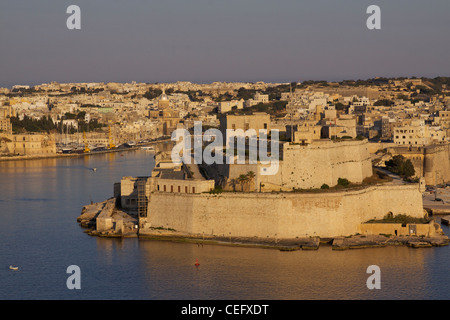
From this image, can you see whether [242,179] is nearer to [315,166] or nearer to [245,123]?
[315,166]

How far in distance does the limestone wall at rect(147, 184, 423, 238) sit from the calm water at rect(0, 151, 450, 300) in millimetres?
599

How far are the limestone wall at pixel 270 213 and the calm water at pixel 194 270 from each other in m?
0.60

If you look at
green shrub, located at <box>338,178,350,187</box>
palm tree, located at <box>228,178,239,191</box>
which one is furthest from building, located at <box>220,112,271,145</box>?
palm tree, located at <box>228,178,239,191</box>

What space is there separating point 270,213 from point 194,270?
2.26 m

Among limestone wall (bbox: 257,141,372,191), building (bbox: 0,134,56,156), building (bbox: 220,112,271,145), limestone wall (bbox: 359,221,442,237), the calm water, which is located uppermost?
building (bbox: 220,112,271,145)

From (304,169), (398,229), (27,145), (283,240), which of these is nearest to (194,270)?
(283,240)

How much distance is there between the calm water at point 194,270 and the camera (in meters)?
13.4

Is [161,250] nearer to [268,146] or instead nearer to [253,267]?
[253,267]

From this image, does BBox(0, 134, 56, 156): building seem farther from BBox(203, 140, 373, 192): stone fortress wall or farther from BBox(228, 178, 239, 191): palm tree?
BBox(228, 178, 239, 191): palm tree

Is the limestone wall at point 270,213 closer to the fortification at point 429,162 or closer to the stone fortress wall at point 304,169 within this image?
the stone fortress wall at point 304,169

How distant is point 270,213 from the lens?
52.4ft

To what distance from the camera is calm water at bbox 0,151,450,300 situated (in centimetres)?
1336
